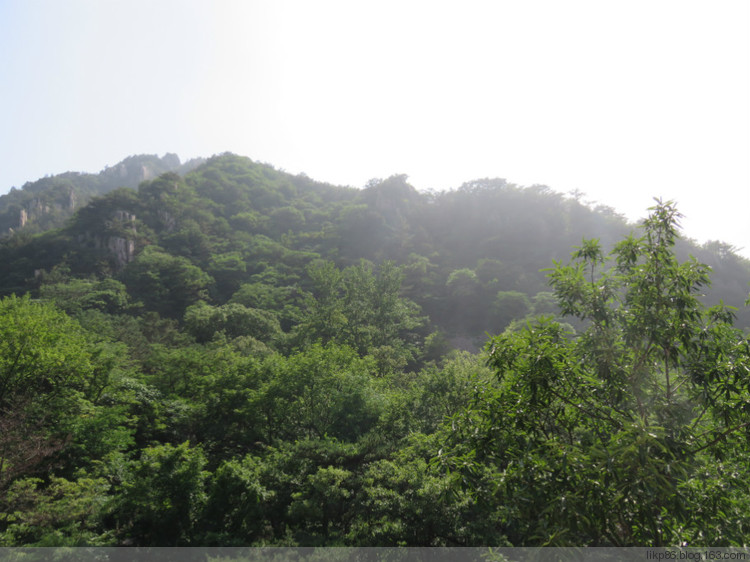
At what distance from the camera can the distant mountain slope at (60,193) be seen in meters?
69.2

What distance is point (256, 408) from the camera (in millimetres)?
12289

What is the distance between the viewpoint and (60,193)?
80.1m

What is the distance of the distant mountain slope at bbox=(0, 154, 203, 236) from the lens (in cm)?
6925

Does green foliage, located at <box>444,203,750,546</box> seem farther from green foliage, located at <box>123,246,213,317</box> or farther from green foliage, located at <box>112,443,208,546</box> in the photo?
green foliage, located at <box>123,246,213,317</box>

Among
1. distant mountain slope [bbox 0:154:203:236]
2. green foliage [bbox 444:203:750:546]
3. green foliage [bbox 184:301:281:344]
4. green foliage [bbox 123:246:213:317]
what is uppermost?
distant mountain slope [bbox 0:154:203:236]

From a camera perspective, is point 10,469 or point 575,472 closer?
point 575,472

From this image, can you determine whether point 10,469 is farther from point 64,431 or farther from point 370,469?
point 370,469

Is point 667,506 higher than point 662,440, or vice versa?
point 662,440

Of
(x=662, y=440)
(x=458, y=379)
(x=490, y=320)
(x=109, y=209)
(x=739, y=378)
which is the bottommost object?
(x=490, y=320)

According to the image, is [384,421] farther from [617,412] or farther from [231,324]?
[231,324]

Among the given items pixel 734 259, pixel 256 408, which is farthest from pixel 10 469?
pixel 734 259

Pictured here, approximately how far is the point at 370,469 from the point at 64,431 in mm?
9201

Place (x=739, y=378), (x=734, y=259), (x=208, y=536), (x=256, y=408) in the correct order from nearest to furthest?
(x=739, y=378)
(x=208, y=536)
(x=256, y=408)
(x=734, y=259)

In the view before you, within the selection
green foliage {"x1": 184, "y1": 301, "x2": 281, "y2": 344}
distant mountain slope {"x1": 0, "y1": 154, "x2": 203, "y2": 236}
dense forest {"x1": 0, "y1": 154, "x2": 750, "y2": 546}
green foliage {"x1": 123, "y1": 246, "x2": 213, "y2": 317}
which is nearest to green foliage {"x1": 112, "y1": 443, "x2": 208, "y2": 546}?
dense forest {"x1": 0, "y1": 154, "x2": 750, "y2": 546}
